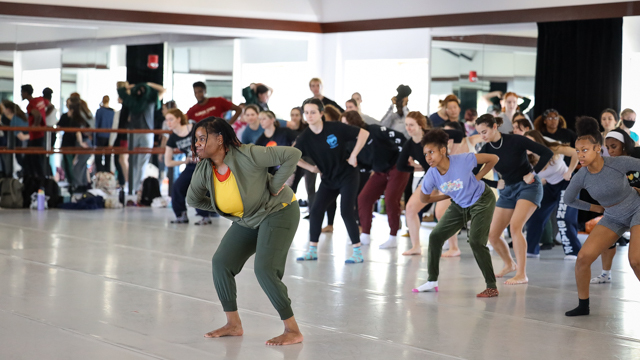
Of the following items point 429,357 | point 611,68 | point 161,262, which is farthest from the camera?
point 611,68

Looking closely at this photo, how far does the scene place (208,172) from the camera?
4375mm

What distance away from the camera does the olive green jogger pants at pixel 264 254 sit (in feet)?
Answer: 14.5

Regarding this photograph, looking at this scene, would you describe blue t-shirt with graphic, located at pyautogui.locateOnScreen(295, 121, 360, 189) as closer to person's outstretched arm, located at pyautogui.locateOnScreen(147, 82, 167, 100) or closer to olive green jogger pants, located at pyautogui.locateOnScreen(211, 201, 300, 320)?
olive green jogger pants, located at pyautogui.locateOnScreen(211, 201, 300, 320)

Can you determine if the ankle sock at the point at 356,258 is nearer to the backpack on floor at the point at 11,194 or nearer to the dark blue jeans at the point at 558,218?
the dark blue jeans at the point at 558,218

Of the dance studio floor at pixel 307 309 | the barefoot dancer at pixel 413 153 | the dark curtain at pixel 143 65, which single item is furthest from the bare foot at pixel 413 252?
the dark curtain at pixel 143 65

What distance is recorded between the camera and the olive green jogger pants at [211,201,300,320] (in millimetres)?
4422

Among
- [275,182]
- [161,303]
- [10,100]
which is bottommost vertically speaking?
[161,303]

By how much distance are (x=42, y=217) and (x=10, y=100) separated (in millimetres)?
2675

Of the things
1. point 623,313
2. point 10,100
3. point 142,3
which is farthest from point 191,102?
point 623,313

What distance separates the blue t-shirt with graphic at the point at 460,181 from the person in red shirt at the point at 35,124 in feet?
29.3

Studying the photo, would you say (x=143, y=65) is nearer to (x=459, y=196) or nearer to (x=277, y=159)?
(x=459, y=196)

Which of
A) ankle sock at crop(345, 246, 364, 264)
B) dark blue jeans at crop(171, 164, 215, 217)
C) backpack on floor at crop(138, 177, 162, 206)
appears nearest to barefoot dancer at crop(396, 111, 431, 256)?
ankle sock at crop(345, 246, 364, 264)

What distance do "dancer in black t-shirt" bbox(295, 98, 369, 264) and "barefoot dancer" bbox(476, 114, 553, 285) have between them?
4.57ft

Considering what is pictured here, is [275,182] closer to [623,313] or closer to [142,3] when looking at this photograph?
[623,313]
